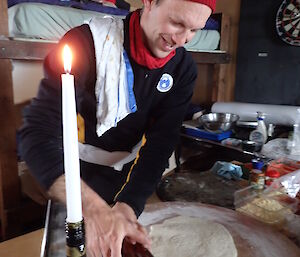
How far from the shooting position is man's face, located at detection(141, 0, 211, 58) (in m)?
0.79

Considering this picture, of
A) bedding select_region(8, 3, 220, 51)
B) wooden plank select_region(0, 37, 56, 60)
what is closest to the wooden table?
wooden plank select_region(0, 37, 56, 60)

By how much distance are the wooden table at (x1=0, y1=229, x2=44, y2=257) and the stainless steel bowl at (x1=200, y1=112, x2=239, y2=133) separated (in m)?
1.67

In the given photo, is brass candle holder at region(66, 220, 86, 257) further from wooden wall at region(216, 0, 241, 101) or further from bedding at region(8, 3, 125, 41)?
wooden wall at region(216, 0, 241, 101)

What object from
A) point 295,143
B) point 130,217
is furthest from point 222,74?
point 130,217

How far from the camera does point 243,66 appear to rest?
3271 millimetres

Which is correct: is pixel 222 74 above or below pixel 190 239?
above

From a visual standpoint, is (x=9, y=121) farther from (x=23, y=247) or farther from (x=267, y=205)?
(x=267, y=205)

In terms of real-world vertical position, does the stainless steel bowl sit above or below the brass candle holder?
below

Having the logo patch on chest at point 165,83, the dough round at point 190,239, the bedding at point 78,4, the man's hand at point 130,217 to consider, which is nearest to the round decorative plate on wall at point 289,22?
the bedding at point 78,4

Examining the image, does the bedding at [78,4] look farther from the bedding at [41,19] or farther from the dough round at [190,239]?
the dough round at [190,239]

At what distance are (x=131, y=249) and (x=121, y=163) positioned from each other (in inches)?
24.7

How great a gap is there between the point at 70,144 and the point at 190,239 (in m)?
0.67

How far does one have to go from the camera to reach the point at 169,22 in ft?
2.71

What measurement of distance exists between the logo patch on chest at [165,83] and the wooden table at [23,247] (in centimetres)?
60
